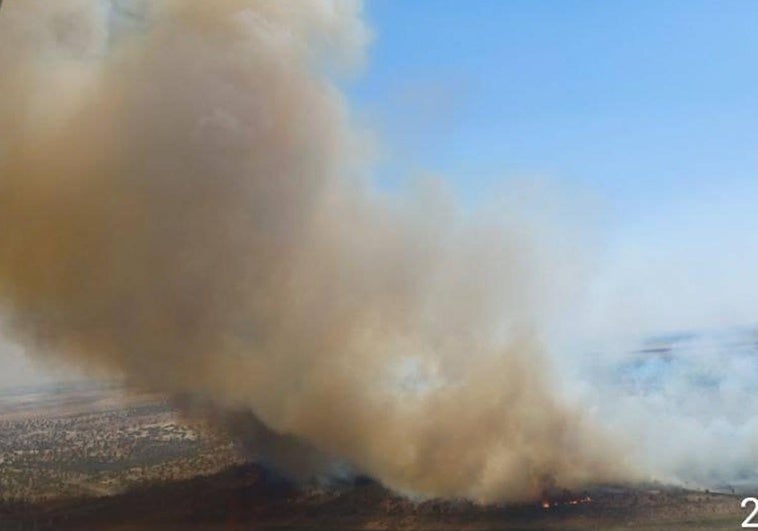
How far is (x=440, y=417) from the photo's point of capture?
103 feet

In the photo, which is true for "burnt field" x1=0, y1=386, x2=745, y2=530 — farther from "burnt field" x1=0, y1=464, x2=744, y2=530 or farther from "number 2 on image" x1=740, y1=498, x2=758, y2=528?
"number 2 on image" x1=740, y1=498, x2=758, y2=528

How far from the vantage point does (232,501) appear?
28375 mm

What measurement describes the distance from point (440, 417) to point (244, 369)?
882cm

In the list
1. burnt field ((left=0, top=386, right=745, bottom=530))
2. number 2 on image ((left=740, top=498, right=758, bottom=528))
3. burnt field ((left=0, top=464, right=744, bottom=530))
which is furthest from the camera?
burnt field ((left=0, top=386, right=745, bottom=530))

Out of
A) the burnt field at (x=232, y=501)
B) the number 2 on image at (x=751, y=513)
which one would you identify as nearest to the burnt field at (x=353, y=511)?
the burnt field at (x=232, y=501)

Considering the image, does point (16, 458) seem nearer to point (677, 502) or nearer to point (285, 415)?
point (285, 415)

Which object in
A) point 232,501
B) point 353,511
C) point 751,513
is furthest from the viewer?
point 232,501

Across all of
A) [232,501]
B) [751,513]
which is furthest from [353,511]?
[751,513]

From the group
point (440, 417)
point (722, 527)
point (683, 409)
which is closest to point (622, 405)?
point (683, 409)

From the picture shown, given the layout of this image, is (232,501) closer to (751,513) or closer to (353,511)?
(353,511)

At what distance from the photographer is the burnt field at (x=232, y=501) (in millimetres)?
24672

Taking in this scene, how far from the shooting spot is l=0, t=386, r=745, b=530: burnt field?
24672mm

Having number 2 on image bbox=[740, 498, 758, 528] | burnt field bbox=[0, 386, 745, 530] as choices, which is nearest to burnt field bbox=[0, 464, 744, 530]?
burnt field bbox=[0, 386, 745, 530]

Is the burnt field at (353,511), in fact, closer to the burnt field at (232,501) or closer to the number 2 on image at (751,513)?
the burnt field at (232,501)
